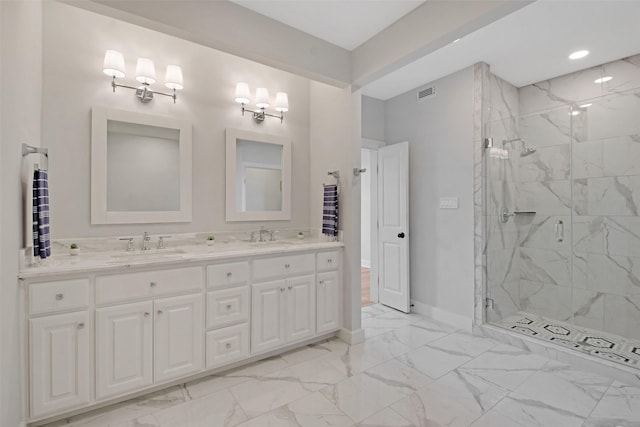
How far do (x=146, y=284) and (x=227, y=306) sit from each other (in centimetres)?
59

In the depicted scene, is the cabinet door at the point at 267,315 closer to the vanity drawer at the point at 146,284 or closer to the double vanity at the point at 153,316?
the double vanity at the point at 153,316

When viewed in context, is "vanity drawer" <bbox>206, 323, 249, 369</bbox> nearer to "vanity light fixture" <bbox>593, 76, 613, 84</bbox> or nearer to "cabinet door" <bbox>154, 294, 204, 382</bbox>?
"cabinet door" <bbox>154, 294, 204, 382</bbox>

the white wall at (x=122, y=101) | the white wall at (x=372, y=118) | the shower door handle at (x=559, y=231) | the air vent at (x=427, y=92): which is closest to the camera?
the white wall at (x=122, y=101)

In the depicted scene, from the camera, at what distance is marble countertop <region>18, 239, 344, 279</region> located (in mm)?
1711

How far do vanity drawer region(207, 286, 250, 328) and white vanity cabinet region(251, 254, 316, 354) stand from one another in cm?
8

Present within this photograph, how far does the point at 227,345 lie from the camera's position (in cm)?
231

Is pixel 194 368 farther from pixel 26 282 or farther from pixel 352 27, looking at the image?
pixel 352 27

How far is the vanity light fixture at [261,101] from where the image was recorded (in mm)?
2910

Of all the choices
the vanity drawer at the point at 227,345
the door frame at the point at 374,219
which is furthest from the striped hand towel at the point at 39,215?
the door frame at the point at 374,219

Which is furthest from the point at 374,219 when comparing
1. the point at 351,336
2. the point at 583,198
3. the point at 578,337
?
the point at 578,337

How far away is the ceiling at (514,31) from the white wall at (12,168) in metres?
1.31

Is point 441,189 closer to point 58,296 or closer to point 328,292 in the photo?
point 328,292

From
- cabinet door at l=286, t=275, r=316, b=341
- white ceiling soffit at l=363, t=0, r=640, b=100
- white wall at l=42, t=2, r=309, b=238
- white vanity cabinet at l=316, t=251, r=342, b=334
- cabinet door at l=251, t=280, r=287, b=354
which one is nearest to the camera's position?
white wall at l=42, t=2, r=309, b=238

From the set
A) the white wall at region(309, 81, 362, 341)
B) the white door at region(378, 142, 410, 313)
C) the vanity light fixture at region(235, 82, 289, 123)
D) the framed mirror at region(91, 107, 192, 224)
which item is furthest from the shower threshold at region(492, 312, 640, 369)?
the framed mirror at region(91, 107, 192, 224)
